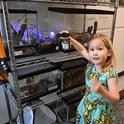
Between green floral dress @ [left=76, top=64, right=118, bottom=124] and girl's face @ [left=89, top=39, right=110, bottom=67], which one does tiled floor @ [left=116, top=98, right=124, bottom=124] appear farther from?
girl's face @ [left=89, top=39, right=110, bottom=67]

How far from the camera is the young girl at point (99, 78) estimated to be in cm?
89

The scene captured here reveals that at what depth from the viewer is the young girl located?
885 millimetres

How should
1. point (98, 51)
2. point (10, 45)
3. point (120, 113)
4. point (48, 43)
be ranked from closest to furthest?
point (10, 45) → point (98, 51) → point (48, 43) → point (120, 113)

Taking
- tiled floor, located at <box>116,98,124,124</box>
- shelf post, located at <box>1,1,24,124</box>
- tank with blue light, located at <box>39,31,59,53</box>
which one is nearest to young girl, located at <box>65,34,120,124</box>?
tank with blue light, located at <box>39,31,59,53</box>

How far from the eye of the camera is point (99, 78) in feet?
3.01

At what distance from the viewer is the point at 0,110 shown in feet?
4.41

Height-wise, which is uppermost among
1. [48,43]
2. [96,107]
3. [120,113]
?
[48,43]

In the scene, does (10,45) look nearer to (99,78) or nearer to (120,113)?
(99,78)

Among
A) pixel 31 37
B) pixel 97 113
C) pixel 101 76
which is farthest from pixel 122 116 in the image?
pixel 31 37

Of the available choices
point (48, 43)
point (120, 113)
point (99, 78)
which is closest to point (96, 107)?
point (99, 78)

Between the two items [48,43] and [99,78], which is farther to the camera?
[48,43]

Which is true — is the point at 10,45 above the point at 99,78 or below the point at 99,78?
above

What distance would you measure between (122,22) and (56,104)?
1108 millimetres

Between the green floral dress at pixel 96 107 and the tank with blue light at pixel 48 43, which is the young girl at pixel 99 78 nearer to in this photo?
the green floral dress at pixel 96 107
